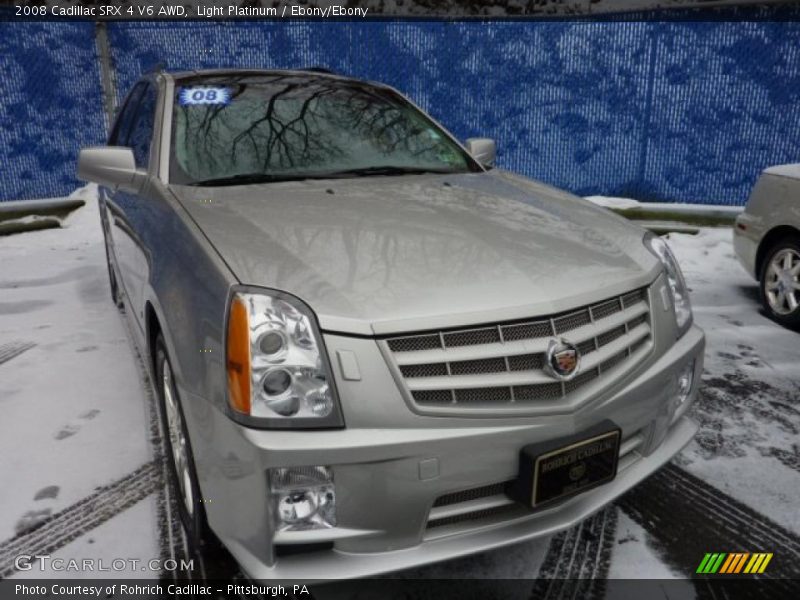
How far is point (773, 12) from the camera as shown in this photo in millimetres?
7504

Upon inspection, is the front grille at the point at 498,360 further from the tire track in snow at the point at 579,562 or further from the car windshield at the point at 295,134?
the car windshield at the point at 295,134

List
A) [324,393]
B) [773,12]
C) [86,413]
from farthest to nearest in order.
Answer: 1. [773,12]
2. [86,413]
3. [324,393]

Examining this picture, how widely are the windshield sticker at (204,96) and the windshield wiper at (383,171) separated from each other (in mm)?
681

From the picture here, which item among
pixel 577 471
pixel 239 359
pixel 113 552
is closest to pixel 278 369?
pixel 239 359

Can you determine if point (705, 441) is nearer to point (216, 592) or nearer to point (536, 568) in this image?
point (536, 568)

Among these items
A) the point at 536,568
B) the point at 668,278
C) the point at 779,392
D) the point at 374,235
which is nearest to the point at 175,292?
the point at 374,235

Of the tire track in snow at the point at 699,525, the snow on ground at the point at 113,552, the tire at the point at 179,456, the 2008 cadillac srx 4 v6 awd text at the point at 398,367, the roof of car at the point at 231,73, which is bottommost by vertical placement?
the tire track in snow at the point at 699,525

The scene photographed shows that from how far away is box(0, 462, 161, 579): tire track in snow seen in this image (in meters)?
2.39

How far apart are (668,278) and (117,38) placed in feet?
25.8

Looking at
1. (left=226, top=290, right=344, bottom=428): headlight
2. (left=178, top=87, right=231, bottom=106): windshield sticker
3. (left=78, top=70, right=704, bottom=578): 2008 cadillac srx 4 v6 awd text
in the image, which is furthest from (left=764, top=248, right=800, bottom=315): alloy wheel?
(left=226, top=290, right=344, bottom=428): headlight

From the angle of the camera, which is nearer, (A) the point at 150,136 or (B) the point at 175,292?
(B) the point at 175,292

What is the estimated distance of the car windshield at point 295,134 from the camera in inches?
112

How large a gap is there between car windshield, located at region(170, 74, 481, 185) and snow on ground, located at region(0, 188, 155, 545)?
1.32 m

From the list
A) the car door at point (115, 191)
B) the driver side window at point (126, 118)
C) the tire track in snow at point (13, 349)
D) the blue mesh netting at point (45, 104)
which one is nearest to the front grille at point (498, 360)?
the car door at point (115, 191)
